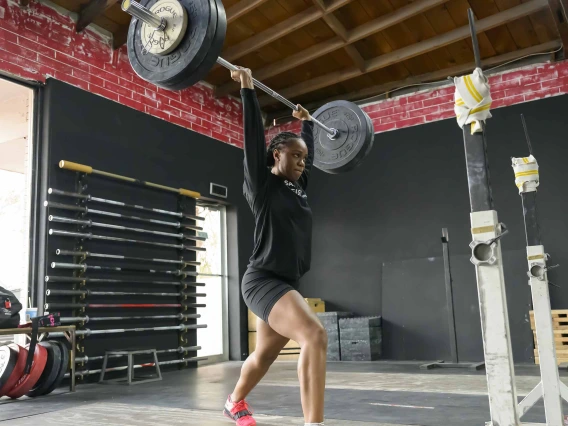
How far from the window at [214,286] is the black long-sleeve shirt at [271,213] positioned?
3.96m

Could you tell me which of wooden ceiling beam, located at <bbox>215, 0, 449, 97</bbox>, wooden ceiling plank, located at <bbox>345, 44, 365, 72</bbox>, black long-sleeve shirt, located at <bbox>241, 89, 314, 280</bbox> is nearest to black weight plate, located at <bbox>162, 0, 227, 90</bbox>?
black long-sleeve shirt, located at <bbox>241, 89, 314, 280</bbox>

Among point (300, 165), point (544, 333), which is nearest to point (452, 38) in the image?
point (300, 165)

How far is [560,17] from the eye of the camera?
194 inches

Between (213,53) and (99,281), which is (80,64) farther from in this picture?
(213,53)

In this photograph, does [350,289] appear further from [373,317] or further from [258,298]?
[258,298]

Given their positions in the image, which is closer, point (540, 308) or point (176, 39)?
point (540, 308)

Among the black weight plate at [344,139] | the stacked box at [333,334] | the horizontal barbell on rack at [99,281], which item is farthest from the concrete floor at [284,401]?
the black weight plate at [344,139]

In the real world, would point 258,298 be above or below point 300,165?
below

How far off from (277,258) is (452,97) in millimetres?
4720

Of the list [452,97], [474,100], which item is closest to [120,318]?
[474,100]

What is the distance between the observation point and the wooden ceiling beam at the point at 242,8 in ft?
15.3

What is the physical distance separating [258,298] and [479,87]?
1.12 meters

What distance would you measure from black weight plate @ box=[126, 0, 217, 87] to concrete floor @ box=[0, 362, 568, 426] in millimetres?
1587

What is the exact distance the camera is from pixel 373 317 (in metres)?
5.76
